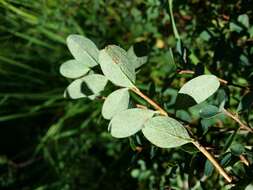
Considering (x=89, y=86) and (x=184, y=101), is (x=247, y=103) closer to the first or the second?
(x=184, y=101)

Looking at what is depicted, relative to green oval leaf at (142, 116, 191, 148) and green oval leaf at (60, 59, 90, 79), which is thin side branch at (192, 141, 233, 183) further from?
green oval leaf at (60, 59, 90, 79)

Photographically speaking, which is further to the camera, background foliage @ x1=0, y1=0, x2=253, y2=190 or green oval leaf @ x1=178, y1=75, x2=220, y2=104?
background foliage @ x1=0, y1=0, x2=253, y2=190

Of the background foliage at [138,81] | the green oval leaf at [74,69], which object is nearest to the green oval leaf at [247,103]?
the background foliage at [138,81]

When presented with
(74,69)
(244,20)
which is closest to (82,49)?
(74,69)

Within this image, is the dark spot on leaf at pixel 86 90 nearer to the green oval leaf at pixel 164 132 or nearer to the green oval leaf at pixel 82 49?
the green oval leaf at pixel 82 49

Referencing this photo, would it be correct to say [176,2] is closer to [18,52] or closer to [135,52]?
→ [135,52]

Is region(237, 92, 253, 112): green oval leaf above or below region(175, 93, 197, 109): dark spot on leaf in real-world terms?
below

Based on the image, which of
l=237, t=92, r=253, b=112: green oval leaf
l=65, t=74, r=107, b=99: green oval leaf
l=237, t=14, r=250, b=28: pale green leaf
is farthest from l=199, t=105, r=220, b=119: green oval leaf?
l=237, t=14, r=250, b=28: pale green leaf
